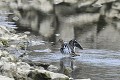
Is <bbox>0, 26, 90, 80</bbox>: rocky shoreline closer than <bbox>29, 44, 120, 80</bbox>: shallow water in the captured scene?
Yes

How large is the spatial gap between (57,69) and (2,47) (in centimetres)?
646

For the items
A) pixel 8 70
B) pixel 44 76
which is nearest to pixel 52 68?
pixel 44 76

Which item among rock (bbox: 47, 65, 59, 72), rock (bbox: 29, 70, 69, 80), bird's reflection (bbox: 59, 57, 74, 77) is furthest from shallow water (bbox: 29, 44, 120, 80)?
rock (bbox: 29, 70, 69, 80)

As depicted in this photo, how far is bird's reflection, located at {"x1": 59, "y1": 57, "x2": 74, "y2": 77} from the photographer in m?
18.4

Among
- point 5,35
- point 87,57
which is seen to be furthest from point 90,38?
point 87,57

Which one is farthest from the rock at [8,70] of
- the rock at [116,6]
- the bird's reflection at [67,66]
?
the rock at [116,6]

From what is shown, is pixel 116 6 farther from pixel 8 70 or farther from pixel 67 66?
pixel 8 70

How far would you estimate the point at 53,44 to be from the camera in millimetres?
26875

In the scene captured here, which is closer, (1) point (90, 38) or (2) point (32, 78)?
(2) point (32, 78)

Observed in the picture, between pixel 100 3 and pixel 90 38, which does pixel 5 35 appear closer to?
pixel 90 38

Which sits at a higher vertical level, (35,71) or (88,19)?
(35,71)

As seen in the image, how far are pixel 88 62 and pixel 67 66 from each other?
1.21 meters

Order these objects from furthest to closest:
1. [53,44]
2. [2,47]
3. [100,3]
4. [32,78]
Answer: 1. [100,3]
2. [53,44]
3. [2,47]
4. [32,78]

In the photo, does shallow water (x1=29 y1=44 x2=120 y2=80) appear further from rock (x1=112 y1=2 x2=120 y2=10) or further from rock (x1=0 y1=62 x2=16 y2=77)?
rock (x1=112 y1=2 x2=120 y2=10)
